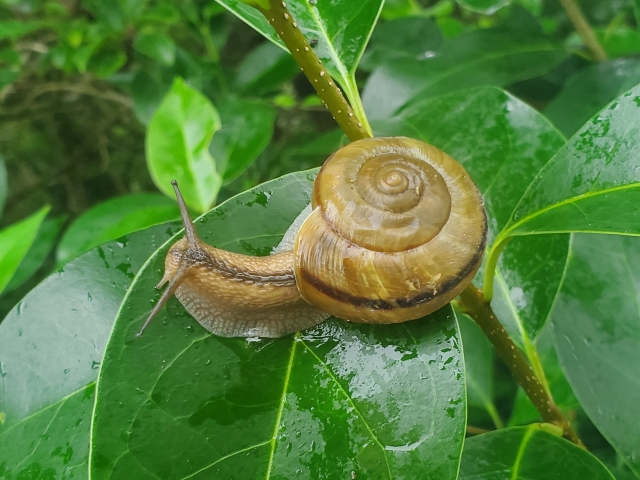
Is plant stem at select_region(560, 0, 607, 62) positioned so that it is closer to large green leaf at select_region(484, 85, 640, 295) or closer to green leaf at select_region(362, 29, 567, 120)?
green leaf at select_region(362, 29, 567, 120)

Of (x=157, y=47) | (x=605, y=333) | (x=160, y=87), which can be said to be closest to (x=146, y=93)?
(x=160, y=87)

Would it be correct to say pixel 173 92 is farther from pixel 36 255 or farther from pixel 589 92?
pixel 589 92

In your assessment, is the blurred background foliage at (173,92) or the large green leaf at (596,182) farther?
the blurred background foliage at (173,92)

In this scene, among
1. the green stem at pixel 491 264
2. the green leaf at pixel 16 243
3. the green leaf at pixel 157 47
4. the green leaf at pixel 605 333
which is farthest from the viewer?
the green leaf at pixel 157 47

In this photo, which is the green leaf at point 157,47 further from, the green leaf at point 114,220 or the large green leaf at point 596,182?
the large green leaf at point 596,182

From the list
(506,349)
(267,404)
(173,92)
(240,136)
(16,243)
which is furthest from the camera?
(240,136)

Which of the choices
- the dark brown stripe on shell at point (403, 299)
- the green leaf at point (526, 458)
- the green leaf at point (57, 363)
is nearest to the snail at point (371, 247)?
the dark brown stripe on shell at point (403, 299)

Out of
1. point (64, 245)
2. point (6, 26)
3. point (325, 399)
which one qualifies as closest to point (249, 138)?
point (64, 245)
